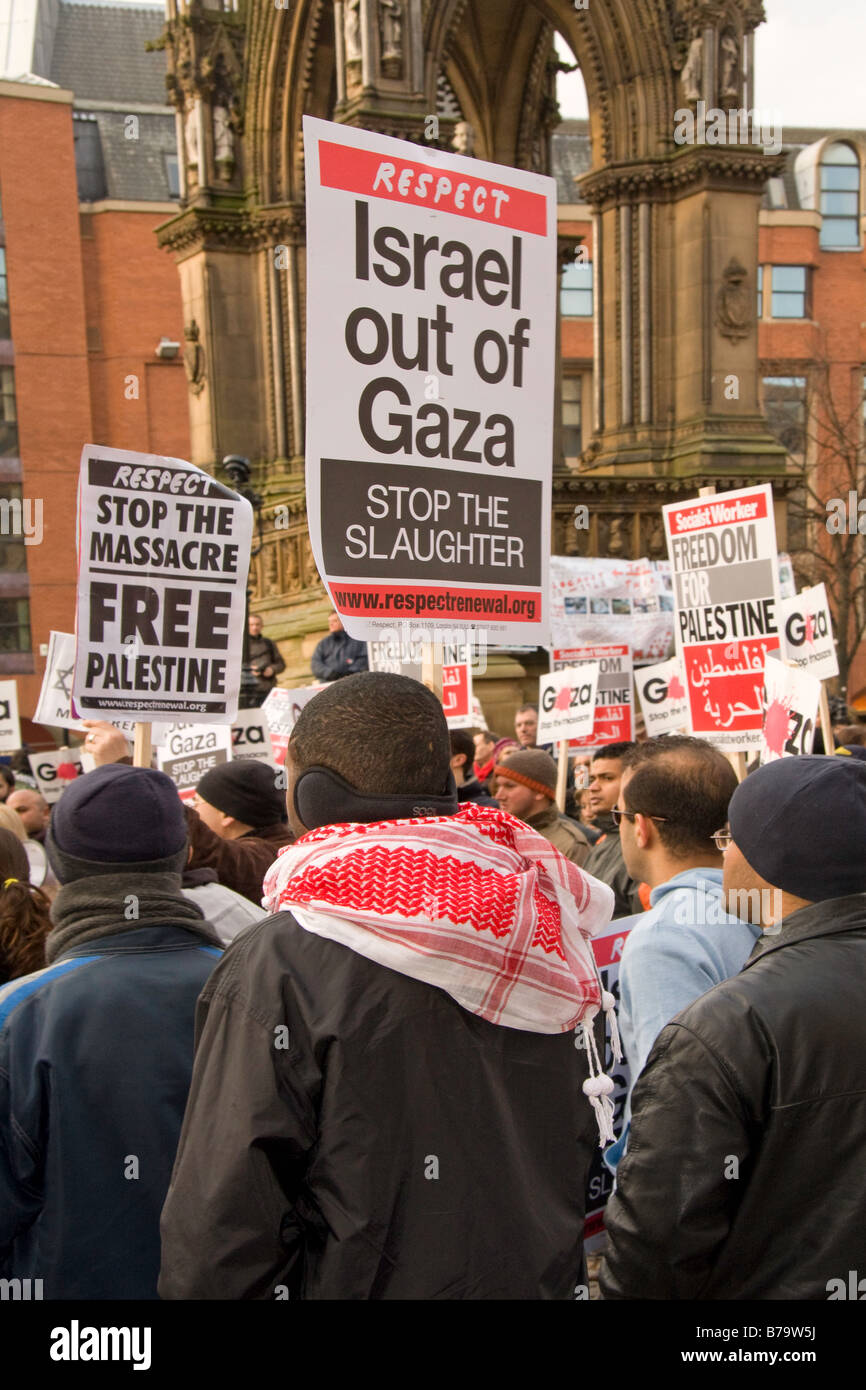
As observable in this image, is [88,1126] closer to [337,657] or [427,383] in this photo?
[427,383]

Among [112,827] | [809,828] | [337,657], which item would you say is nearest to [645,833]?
[809,828]

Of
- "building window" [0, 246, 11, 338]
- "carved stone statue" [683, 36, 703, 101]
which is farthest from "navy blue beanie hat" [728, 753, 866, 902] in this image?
"building window" [0, 246, 11, 338]

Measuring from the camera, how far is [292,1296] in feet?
7.70

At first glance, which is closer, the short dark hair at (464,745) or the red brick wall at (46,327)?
the short dark hair at (464,745)

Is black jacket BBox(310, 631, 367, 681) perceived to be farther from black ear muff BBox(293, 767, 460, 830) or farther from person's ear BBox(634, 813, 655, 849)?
black ear muff BBox(293, 767, 460, 830)

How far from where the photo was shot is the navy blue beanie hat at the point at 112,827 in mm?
3242

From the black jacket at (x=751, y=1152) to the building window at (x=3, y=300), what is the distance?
130ft

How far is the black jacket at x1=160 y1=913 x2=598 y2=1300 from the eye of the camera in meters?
2.26

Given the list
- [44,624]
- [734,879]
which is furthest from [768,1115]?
[44,624]

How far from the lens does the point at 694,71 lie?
18.4m

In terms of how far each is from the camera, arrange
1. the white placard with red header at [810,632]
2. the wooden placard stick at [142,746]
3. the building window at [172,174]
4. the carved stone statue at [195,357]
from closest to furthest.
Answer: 1. the wooden placard stick at [142,746]
2. the white placard with red header at [810,632]
3. the carved stone statue at [195,357]
4. the building window at [172,174]

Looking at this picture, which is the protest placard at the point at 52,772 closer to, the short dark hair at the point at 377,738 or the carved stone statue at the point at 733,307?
the short dark hair at the point at 377,738

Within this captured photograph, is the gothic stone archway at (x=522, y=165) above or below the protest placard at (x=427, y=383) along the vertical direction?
above

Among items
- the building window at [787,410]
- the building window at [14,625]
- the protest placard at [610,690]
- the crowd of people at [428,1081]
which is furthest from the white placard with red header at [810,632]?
the building window at [787,410]
